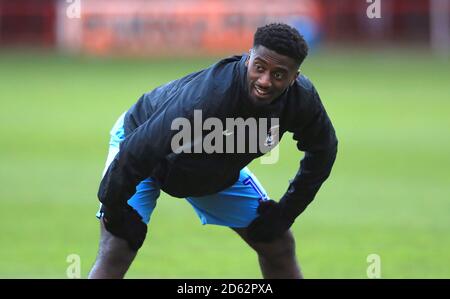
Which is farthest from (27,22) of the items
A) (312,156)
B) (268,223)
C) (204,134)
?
(204,134)

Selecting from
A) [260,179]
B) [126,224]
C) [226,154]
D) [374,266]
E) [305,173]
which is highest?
[226,154]

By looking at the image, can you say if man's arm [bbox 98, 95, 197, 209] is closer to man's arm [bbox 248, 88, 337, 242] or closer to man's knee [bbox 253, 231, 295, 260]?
man's arm [bbox 248, 88, 337, 242]

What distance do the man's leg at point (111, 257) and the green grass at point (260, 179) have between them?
2.15m

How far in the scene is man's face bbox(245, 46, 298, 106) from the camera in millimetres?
6418

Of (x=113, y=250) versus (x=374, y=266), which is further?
(x=374, y=266)

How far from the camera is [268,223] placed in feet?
24.1

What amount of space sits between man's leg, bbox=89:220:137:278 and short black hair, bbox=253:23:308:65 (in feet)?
5.18

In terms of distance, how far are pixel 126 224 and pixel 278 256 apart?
1283 millimetres

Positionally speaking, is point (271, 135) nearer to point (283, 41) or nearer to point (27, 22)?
point (283, 41)

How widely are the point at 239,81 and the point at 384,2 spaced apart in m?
26.3

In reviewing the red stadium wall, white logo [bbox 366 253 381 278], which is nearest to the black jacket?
white logo [bbox 366 253 381 278]
